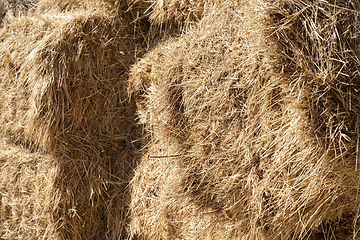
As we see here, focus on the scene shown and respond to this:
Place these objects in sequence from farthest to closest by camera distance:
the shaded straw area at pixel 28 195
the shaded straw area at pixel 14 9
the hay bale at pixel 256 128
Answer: the shaded straw area at pixel 14 9
the shaded straw area at pixel 28 195
the hay bale at pixel 256 128

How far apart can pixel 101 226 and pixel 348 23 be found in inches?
70.9

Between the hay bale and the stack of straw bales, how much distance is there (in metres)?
0.24

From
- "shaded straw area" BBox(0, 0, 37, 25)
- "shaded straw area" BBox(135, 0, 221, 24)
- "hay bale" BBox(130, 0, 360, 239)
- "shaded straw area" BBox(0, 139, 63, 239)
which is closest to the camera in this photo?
"hay bale" BBox(130, 0, 360, 239)

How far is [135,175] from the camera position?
6.77ft

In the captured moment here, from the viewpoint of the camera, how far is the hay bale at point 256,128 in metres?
1.44

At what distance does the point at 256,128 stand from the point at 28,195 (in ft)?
5.16

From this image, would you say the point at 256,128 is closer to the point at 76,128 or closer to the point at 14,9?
the point at 76,128

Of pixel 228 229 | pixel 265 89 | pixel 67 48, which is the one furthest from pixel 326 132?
pixel 67 48

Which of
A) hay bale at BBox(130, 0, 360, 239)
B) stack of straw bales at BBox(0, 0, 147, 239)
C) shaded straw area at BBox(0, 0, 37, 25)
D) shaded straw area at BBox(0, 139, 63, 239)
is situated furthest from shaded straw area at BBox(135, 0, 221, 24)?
shaded straw area at BBox(0, 0, 37, 25)

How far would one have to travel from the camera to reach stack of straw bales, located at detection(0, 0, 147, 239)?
2.08 meters

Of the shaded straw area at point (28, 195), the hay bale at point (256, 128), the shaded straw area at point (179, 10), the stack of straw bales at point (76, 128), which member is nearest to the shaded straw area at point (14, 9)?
the stack of straw bales at point (76, 128)

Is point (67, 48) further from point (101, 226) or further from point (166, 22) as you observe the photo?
point (101, 226)

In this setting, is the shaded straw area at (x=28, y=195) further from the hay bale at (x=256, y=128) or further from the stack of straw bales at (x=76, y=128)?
the hay bale at (x=256, y=128)

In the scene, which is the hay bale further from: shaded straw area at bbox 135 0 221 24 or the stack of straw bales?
the stack of straw bales
